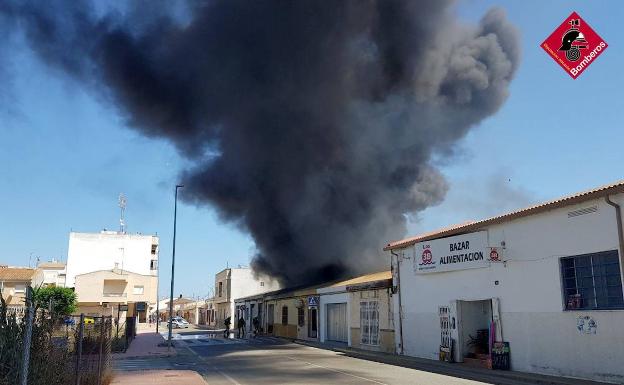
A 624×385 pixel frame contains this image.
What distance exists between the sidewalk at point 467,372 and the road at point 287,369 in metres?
0.56

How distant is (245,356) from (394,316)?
20.2 ft

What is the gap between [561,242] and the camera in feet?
44.8

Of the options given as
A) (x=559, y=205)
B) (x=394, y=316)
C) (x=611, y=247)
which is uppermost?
(x=559, y=205)

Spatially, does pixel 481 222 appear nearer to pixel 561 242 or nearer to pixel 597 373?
pixel 561 242

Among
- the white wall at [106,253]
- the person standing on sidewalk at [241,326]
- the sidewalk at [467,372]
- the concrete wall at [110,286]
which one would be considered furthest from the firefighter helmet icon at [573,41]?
the white wall at [106,253]

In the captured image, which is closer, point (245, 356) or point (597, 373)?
point (597, 373)

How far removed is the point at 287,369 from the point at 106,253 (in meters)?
66.0

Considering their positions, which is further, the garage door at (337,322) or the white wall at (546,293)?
the garage door at (337,322)

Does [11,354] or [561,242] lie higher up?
[561,242]

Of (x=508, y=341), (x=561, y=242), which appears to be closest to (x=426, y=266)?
(x=508, y=341)

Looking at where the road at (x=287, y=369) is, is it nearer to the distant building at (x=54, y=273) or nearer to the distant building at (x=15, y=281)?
the distant building at (x=15, y=281)

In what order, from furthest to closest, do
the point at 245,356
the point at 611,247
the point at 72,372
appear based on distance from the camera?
the point at 245,356, the point at 611,247, the point at 72,372

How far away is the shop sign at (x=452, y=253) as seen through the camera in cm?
1625

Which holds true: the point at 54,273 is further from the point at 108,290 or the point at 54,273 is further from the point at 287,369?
the point at 287,369
